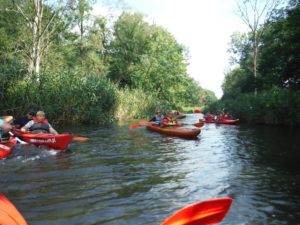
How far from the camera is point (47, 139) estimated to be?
10.0 m

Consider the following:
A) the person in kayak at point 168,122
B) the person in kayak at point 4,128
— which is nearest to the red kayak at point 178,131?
the person in kayak at point 168,122

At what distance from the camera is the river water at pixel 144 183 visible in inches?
200

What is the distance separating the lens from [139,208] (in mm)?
5328

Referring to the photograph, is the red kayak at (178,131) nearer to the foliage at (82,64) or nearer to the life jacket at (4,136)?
the foliage at (82,64)

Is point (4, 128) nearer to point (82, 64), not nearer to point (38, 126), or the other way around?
point (38, 126)

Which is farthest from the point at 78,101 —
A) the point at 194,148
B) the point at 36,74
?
the point at 194,148

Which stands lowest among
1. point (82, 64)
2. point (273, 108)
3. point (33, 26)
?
point (273, 108)

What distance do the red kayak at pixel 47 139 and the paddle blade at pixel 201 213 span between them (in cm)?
724

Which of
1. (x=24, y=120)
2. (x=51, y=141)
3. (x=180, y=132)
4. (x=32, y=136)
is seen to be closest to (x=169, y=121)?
(x=180, y=132)

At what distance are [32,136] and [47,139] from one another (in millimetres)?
421

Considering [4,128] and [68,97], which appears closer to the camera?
[4,128]

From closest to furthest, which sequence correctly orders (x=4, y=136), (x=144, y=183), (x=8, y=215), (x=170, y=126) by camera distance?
(x=8, y=215) → (x=144, y=183) → (x=4, y=136) → (x=170, y=126)

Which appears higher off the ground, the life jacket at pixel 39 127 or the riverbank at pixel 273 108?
the riverbank at pixel 273 108

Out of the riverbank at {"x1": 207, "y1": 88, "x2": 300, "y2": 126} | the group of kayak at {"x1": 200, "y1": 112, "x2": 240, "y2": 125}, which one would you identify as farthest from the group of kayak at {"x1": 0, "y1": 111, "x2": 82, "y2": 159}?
the group of kayak at {"x1": 200, "y1": 112, "x2": 240, "y2": 125}
